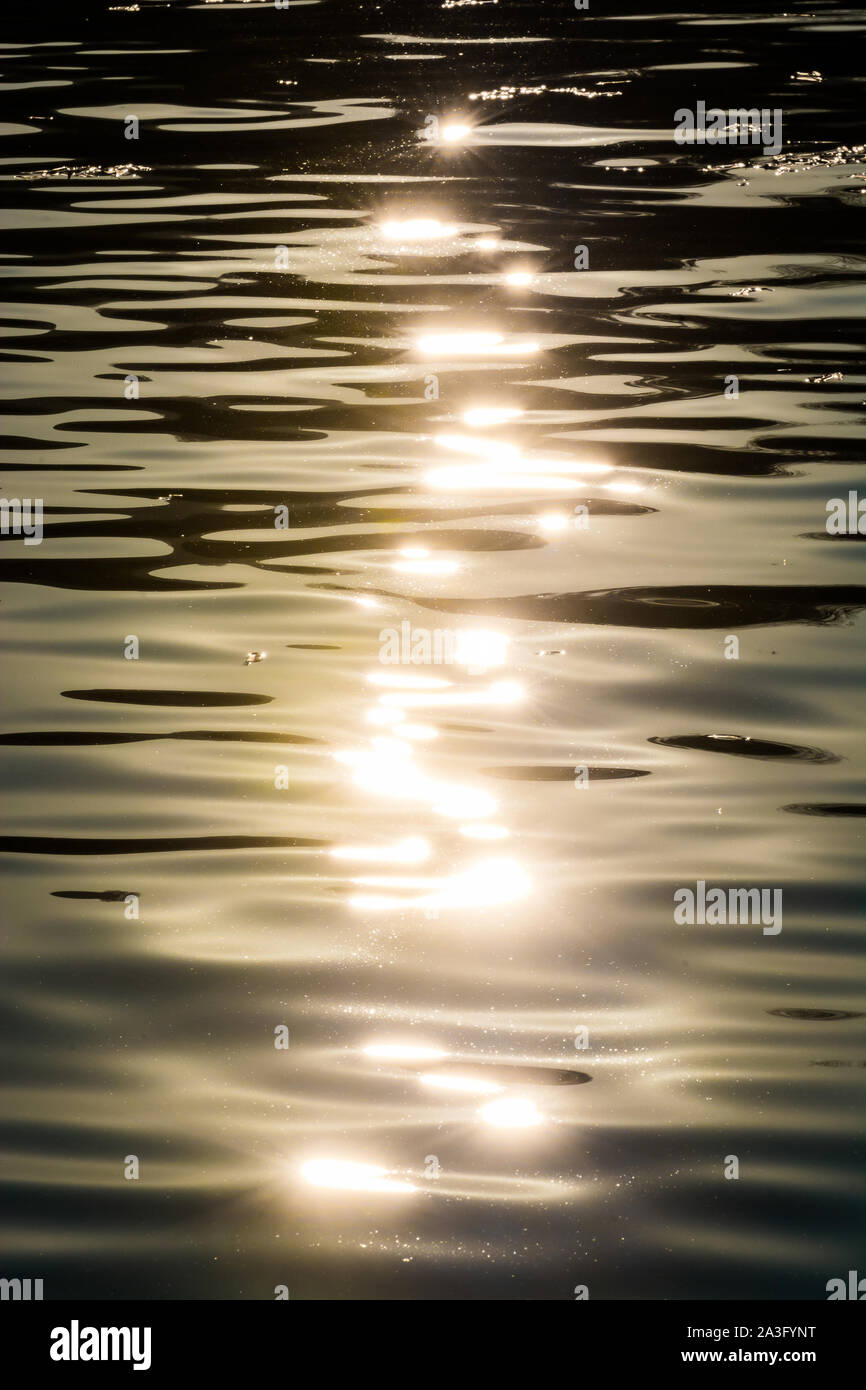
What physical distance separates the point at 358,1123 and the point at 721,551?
10.2ft

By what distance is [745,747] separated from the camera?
471cm

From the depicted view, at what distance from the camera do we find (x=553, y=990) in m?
3.75

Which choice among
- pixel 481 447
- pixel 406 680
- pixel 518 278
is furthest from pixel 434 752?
pixel 518 278

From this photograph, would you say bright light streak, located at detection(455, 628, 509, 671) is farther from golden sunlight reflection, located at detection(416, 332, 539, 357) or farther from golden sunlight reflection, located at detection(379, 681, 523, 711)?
golden sunlight reflection, located at detection(416, 332, 539, 357)

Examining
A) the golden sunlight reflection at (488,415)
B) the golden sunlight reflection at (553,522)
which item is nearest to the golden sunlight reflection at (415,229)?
the golden sunlight reflection at (488,415)

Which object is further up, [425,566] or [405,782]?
[425,566]

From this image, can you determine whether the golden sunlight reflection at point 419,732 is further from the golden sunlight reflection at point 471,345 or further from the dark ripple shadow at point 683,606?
the golden sunlight reflection at point 471,345

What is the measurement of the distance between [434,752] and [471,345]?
399 centimetres

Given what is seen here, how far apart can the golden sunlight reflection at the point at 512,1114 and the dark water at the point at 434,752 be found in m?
0.01

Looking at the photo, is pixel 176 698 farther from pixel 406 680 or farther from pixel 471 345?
pixel 471 345

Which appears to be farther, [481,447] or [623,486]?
[481,447]

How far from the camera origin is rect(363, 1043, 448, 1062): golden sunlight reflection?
3533 mm
